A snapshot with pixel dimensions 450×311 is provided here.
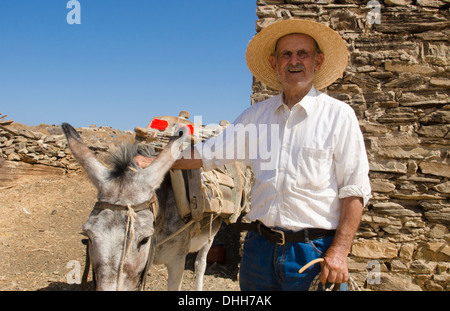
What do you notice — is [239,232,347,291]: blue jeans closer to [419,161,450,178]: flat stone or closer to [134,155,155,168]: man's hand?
[134,155,155,168]: man's hand

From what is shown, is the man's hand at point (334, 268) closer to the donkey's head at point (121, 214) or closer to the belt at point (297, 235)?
the belt at point (297, 235)

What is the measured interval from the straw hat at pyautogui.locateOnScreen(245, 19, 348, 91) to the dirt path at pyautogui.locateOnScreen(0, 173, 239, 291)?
10.8 ft

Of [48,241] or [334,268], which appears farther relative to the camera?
[48,241]

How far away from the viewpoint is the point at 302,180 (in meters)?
1.81

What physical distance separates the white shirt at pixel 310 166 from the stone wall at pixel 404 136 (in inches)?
95.8

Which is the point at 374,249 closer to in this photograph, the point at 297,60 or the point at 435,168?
the point at 435,168

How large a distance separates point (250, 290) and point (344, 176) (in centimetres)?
86

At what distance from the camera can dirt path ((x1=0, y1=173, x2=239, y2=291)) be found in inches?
175

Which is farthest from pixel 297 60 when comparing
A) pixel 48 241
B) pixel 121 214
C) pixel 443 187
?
pixel 48 241

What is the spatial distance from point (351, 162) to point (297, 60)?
28.6 inches

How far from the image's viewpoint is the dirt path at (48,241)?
14.6ft

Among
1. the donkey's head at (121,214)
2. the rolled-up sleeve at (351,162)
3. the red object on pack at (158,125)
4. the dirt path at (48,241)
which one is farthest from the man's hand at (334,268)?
the dirt path at (48,241)

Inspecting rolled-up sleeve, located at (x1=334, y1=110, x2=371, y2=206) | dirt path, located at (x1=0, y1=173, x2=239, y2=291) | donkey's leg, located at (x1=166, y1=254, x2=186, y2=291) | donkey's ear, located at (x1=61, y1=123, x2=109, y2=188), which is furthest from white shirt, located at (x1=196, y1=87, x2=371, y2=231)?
dirt path, located at (x1=0, y1=173, x2=239, y2=291)
